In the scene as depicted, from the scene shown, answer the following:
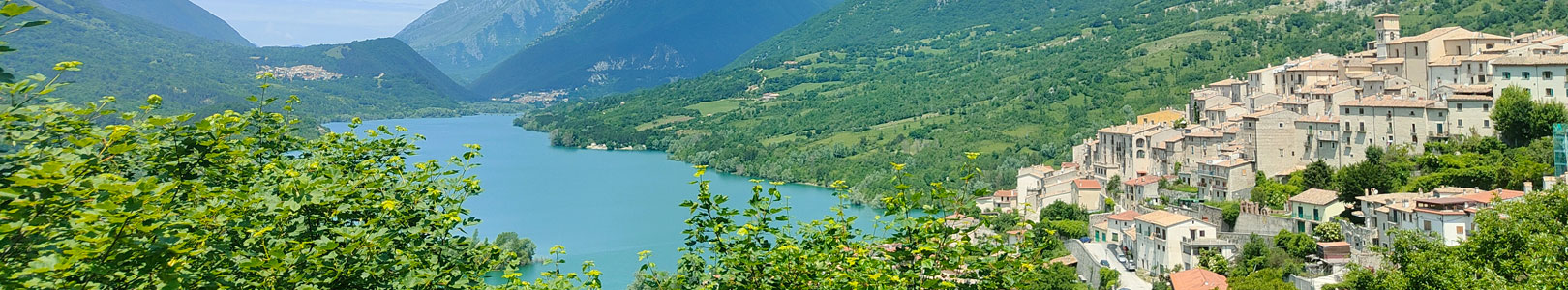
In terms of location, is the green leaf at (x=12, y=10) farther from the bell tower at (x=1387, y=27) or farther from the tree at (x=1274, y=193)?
the bell tower at (x=1387, y=27)

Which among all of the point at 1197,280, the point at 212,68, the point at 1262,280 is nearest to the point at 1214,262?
the point at 1197,280

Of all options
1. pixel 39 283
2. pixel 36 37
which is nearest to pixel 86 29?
pixel 36 37

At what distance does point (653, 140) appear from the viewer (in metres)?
86.7

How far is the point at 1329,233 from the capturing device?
21.4 meters

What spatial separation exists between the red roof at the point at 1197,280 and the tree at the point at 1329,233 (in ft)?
6.72

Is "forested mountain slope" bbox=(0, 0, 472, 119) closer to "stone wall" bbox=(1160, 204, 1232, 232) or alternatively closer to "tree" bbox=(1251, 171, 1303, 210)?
"stone wall" bbox=(1160, 204, 1232, 232)

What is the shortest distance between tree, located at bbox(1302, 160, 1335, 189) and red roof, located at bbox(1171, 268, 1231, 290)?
390 centimetres

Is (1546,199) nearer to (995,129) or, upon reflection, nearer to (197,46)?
(995,129)

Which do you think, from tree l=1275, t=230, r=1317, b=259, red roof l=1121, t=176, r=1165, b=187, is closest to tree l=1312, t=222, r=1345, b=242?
tree l=1275, t=230, r=1317, b=259

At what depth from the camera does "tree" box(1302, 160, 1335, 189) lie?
2384cm

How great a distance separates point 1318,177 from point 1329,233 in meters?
3.01

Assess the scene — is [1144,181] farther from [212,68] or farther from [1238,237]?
[212,68]

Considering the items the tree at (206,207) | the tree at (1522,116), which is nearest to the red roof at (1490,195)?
the tree at (1522,116)

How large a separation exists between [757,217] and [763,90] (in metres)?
99.5
